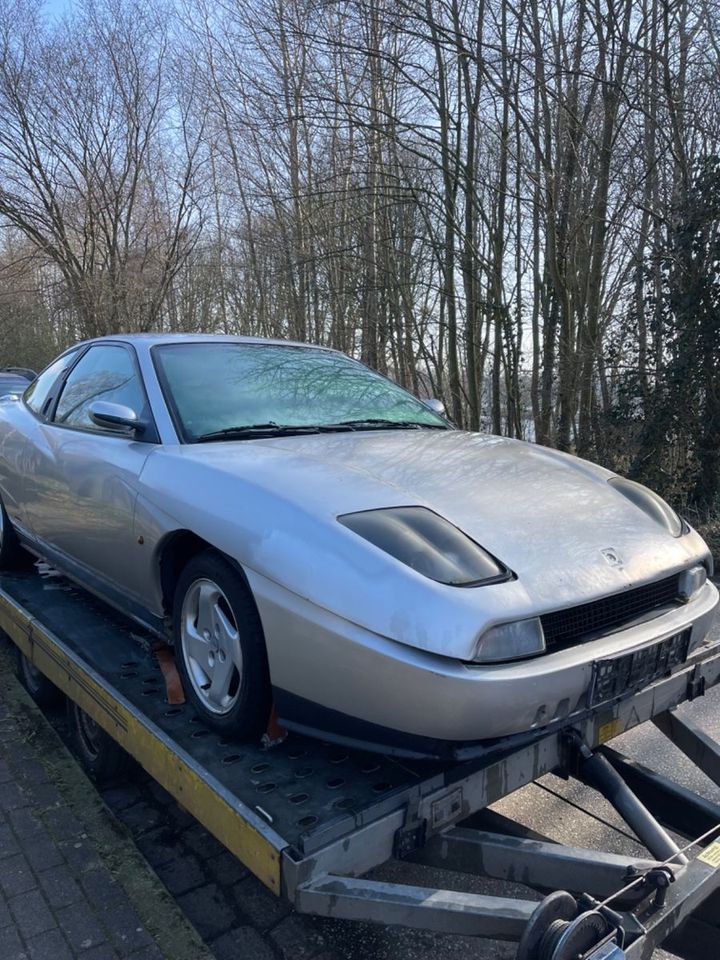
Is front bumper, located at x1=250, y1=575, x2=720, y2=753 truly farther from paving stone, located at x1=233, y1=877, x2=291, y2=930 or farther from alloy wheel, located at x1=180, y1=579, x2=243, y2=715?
paving stone, located at x1=233, y1=877, x2=291, y2=930

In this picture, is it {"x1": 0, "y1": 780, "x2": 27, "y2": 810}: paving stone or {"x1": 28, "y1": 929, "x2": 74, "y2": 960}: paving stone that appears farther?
{"x1": 0, "y1": 780, "x2": 27, "y2": 810}: paving stone

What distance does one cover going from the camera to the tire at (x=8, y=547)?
455 centimetres

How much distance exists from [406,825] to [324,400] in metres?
2.01

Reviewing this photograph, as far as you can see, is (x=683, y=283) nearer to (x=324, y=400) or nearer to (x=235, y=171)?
(x=324, y=400)

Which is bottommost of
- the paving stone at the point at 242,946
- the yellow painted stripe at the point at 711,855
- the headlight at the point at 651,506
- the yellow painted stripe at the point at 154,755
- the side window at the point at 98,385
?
the paving stone at the point at 242,946

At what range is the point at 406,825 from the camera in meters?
1.83

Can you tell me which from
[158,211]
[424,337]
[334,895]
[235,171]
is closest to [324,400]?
[334,895]

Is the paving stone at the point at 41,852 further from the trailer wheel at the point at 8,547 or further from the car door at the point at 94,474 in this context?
the trailer wheel at the point at 8,547

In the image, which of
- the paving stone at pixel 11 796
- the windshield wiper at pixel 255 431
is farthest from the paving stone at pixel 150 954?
the windshield wiper at pixel 255 431

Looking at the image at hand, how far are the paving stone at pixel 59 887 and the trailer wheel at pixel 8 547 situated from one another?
2.45 m

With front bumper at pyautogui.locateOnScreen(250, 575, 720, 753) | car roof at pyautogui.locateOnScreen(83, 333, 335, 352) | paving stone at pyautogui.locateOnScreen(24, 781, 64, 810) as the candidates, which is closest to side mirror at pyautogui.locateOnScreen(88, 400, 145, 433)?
car roof at pyautogui.locateOnScreen(83, 333, 335, 352)

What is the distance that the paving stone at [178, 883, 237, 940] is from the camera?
2379 mm

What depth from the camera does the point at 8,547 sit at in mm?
4566

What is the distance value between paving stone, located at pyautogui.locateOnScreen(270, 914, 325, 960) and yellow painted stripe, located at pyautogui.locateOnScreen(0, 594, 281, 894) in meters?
0.52
